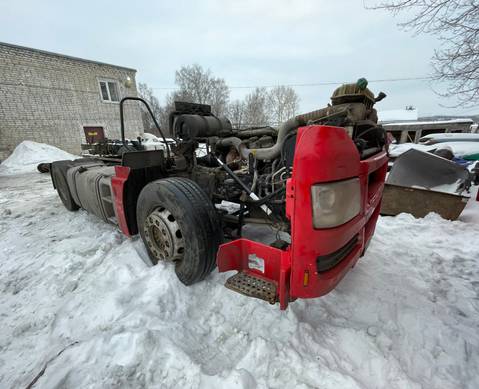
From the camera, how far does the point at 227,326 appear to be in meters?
2.02

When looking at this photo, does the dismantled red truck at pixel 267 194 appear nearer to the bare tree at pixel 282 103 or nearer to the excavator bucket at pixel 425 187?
the excavator bucket at pixel 425 187

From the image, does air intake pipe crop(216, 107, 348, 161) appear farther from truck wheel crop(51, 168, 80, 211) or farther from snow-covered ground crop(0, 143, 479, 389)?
truck wheel crop(51, 168, 80, 211)

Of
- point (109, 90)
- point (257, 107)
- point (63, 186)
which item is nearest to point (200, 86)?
point (257, 107)

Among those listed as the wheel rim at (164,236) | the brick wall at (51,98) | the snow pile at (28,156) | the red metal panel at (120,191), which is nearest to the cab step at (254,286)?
the wheel rim at (164,236)

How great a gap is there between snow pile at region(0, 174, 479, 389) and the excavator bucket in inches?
41.8

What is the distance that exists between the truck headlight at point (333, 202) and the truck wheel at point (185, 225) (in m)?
1.13

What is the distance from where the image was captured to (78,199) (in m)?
4.32

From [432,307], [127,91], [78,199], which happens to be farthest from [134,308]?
[127,91]

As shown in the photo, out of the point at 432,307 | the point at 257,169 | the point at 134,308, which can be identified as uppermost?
the point at 257,169

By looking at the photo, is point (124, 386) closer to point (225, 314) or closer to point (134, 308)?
point (134, 308)

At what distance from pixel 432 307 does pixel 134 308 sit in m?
2.74

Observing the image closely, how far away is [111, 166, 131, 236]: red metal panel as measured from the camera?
2922 millimetres

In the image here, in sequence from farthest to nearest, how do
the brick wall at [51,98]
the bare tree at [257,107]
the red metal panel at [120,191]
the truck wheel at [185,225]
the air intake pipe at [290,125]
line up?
the bare tree at [257,107], the brick wall at [51,98], the red metal panel at [120,191], the truck wheel at [185,225], the air intake pipe at [290,125]

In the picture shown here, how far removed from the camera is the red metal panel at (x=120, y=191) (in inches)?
115
